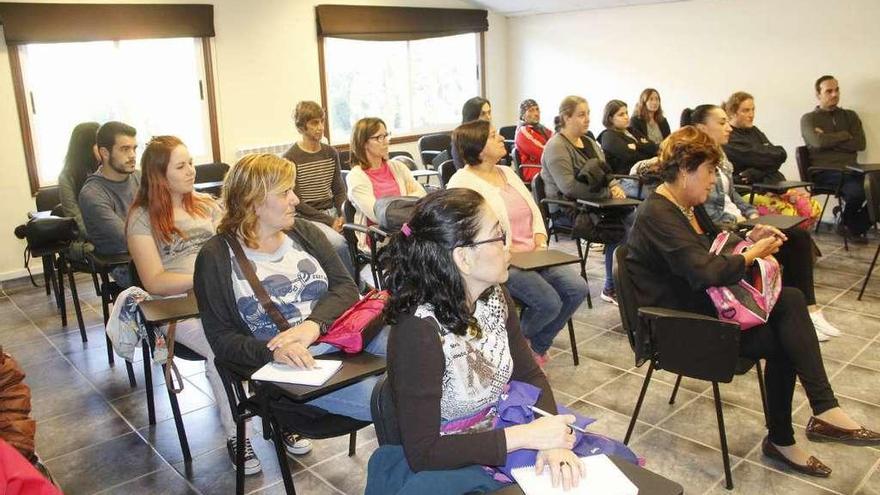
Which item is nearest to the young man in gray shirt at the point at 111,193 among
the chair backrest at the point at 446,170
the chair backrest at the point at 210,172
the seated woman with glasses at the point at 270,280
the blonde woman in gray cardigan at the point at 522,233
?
the seated woman with glasses at the point at 270,280

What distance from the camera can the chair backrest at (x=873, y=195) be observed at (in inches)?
151

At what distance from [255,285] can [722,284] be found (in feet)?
5.12

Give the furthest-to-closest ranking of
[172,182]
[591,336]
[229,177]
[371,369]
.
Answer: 1. [591,336]
2. [172,182]
3. [229,177]
4. [371,369]

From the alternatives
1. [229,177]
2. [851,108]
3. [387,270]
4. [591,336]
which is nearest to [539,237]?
[591,336]

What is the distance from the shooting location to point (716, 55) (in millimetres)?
6445

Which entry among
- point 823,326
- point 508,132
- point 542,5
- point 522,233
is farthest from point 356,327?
point 542,5

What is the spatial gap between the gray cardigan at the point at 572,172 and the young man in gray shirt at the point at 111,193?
2331 millimetres

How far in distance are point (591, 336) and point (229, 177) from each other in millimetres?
2225

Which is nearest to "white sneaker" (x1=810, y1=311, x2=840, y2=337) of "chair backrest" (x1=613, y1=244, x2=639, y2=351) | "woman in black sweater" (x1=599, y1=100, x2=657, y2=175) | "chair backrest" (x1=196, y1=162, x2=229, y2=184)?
"chair backrest" (x1=613, y1=244, x2=639, y2=351)

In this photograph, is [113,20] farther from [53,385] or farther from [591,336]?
[591,336]

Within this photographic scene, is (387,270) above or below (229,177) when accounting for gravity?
below

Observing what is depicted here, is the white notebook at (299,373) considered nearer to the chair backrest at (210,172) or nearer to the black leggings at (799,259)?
the black leggings at (799,259)

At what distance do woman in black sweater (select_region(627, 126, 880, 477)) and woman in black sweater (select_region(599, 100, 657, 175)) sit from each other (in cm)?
251

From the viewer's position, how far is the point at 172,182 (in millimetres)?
2818
